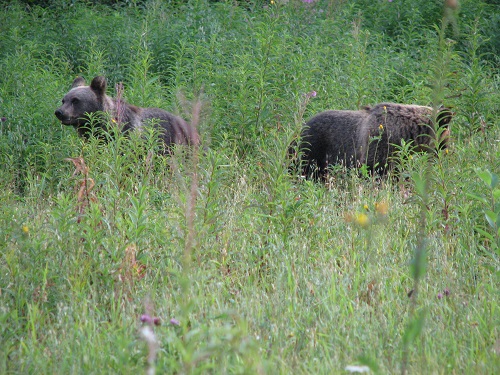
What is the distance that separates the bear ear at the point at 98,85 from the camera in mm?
9180

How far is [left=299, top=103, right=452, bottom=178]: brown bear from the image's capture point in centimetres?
805

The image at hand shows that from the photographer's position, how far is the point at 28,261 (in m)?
4.33

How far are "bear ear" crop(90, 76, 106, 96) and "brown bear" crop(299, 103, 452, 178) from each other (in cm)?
286

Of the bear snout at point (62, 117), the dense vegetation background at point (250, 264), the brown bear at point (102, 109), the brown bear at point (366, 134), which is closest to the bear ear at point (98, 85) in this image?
the brown bear at point (102, 109)

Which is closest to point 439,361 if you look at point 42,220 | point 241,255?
point 241,255

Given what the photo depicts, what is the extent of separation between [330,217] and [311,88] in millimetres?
4042

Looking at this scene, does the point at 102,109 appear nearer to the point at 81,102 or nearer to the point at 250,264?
the point at 81,102

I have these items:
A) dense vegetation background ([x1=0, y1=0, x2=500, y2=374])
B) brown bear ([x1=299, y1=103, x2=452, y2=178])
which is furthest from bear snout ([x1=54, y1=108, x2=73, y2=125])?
brown bear ([x1=299, y1=103, x2=452, y2=178])

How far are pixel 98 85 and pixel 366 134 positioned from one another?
3.72 metres

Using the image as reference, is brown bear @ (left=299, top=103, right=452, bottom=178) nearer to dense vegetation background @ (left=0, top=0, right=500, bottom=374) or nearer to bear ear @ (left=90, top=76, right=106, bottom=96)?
dense vegetation background @ (left=0, top=0, right=500, bottom=374)

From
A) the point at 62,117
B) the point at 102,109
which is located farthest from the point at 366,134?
the point at 62,117

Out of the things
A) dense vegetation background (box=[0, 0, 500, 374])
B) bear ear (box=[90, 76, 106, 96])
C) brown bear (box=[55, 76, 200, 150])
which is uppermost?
dense vegetation background (box=[0, 0, 500, 374])

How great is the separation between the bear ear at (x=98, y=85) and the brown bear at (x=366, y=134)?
2860 mm

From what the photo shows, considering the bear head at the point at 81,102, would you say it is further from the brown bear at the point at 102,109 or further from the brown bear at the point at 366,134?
the brown bear at the point at 366,134
